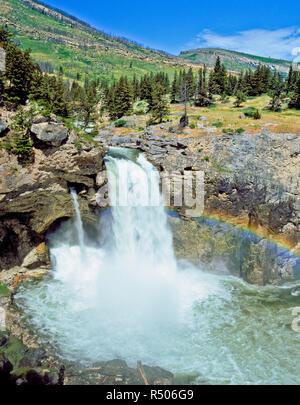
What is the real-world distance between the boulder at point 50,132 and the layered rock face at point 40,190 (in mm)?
111

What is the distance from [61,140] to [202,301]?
56.4 ft

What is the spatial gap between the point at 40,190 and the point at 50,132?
4.65 m

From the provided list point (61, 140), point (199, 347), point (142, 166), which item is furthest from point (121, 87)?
point (199, 347)

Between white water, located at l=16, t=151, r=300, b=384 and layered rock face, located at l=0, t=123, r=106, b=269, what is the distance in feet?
7.07

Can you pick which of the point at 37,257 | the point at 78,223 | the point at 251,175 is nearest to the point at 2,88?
the point at 78,223

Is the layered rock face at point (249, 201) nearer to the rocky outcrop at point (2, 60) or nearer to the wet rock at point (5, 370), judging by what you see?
the wet rock at point (5, 370)

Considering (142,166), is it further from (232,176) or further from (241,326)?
(241,326)

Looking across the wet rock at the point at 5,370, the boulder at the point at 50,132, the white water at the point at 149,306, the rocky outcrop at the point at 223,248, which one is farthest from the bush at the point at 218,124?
the wet rock at the point at 5,370

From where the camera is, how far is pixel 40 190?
20.5 m

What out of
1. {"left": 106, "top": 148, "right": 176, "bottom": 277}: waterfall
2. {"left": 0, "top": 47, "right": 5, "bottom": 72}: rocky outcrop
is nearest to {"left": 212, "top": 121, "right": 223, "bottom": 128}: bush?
{"left": 106, "top": 148, "right": 176, "bottom": 277}: waterfall

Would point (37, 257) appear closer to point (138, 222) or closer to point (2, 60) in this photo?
point (138, 222)

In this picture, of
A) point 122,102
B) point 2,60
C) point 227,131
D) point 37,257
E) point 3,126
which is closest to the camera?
point 3,126

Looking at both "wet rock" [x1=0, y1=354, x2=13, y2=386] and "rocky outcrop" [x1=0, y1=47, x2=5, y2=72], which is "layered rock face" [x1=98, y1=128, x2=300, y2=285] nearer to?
"wet rock" [x1=0, y1=354, x2=13, y2=386]
